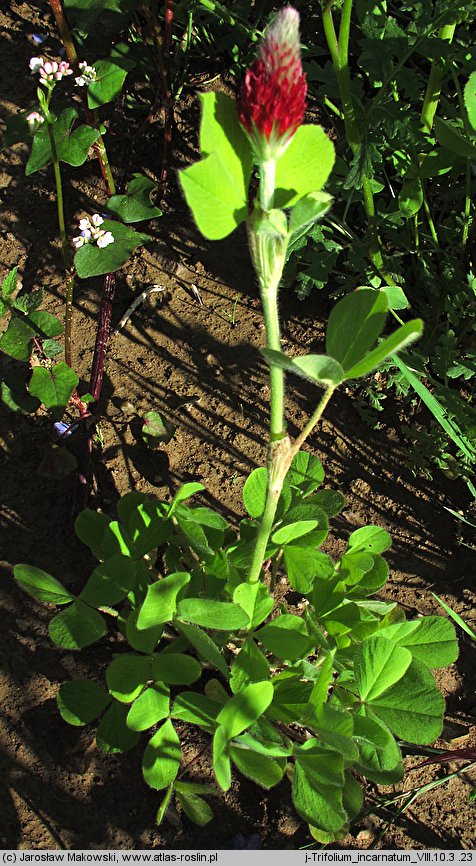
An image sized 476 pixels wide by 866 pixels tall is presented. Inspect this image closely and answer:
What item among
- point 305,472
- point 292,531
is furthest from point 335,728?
point 305,472

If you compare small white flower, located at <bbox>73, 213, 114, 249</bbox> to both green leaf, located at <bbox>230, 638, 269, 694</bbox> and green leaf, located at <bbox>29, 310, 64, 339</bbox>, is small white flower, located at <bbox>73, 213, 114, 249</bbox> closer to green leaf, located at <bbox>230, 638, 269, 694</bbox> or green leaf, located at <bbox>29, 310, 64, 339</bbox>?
green leaf, located at <bbox>29, 310, 64, 339</bbox>

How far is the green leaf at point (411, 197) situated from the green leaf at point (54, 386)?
993 millimetres

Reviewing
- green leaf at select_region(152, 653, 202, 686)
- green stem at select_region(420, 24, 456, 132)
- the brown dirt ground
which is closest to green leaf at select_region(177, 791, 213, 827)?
the brown dirt ground

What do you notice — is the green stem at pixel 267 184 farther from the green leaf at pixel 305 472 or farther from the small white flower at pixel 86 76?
the small white flower at pixel 86 76

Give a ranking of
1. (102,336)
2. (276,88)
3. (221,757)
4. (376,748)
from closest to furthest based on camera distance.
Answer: (276,88) → (221,757) → (376,748) → (102,336)

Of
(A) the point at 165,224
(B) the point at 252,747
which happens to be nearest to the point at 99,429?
(A) the point at 165,224

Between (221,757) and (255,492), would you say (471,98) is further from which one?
(221,757)

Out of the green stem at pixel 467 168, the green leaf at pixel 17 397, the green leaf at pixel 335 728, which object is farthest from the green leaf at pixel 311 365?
the green leaf at pixel 17 397

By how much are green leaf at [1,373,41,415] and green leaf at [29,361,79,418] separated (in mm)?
133

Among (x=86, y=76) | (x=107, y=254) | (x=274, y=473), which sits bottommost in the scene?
(x=274, y=473)

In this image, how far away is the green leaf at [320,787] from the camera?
137cm

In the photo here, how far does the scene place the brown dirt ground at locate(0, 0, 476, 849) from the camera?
186 centimetres

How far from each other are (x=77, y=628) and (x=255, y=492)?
1.56 feet

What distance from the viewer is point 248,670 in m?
1.49
